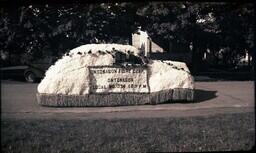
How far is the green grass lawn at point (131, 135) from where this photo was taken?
6.40 meters

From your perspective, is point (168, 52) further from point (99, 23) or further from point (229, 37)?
point (99, 23)

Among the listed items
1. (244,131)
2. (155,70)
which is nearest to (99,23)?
(155,70)

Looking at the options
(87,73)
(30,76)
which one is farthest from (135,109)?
(30,76)

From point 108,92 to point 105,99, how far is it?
0.64 feet

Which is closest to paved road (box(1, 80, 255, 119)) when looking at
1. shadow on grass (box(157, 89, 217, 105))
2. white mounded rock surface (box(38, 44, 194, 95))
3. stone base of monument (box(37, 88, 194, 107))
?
shadow on grass (box(157, 89, 217, 105))

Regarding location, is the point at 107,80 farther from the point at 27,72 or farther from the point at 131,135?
the point at 27,72

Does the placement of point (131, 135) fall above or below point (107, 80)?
below

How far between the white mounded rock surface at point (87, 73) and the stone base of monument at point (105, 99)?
109mm

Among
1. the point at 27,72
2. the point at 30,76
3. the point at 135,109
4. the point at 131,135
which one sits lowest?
the point at 131,135

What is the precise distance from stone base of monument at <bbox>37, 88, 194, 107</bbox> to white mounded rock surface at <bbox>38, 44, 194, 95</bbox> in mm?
109

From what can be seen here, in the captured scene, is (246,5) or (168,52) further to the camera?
(168,52)

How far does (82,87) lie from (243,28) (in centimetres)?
1312

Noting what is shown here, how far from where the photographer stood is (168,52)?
28.0 metres

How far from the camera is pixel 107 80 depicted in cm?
1130
